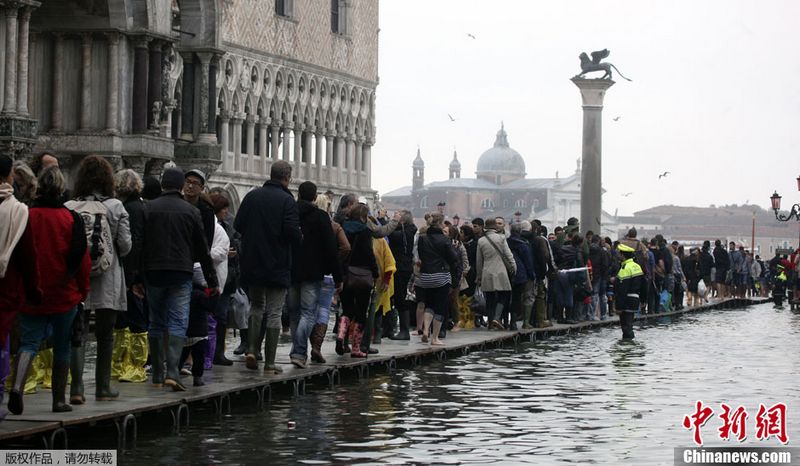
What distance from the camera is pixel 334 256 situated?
15.0 metres

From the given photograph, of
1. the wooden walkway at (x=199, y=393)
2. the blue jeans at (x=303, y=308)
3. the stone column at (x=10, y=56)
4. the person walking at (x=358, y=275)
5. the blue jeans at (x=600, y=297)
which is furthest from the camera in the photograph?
the blue jeans at (x=600, y=297)

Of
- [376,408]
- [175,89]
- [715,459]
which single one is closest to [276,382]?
[376,408]

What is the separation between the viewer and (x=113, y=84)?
23.8m

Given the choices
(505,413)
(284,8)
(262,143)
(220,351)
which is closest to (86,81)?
(220,351)

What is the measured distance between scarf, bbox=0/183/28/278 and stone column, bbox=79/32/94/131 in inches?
538

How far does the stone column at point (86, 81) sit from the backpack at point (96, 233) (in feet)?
40.5

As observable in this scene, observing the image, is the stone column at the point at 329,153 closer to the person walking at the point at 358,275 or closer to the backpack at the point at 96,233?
the person walking at the point at 358,275

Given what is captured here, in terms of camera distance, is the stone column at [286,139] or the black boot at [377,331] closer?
the black boot at [377,331]

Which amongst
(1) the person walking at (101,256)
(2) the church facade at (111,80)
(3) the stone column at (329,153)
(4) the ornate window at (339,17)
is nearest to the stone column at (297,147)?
(3) the stone column at (329,153)

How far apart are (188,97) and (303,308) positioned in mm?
11794

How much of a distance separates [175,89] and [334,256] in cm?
3495

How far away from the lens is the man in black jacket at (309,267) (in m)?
15.0

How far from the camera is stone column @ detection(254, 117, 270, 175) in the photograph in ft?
194

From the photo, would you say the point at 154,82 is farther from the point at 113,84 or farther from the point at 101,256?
the point at 101,256
